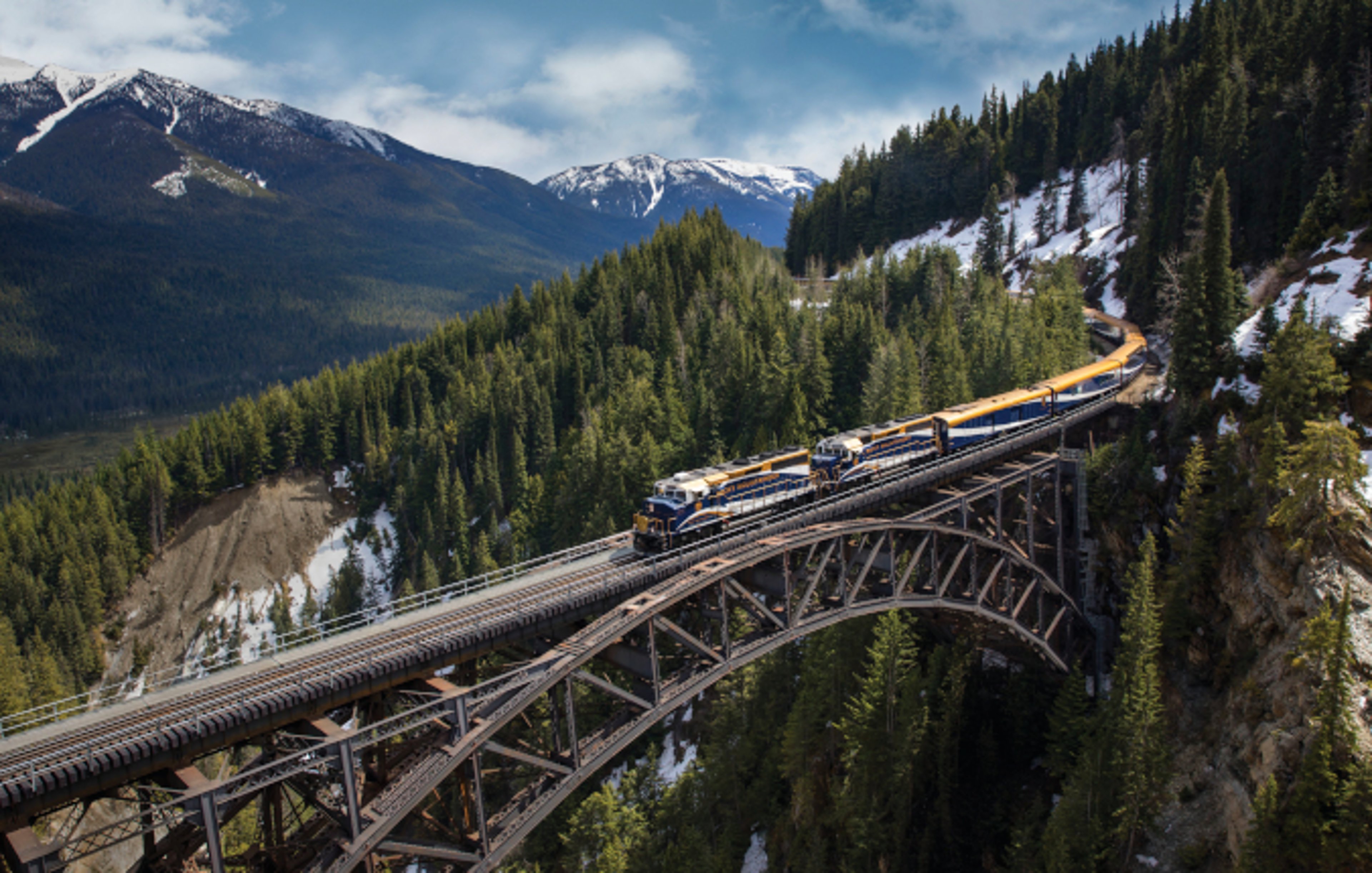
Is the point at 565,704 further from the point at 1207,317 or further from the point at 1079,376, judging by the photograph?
the point at 1207,317

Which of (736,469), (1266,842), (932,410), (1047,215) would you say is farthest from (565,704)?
(1047,215)

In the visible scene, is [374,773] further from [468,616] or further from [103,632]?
[103,632]

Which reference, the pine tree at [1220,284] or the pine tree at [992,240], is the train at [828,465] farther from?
the pine tree at [992,240]

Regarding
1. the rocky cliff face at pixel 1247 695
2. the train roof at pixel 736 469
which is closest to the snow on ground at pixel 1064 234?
the rocky cliff face at pixel 1247 695

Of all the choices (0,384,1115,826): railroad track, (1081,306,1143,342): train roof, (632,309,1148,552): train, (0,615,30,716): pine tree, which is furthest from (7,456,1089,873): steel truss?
(1081,306,1143,342): train roof

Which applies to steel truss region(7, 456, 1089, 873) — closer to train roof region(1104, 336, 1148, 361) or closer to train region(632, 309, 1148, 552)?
train region(632, 309, 1148, 552)

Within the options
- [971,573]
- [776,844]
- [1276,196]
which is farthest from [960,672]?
[1276,196]
